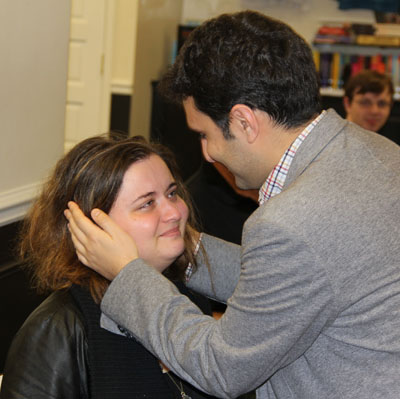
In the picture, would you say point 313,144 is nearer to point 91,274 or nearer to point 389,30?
point 91,274

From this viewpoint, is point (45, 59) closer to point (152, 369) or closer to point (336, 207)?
point (152, 369)

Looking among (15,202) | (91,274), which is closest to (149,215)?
(91,274)

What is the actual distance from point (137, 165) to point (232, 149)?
31 cm

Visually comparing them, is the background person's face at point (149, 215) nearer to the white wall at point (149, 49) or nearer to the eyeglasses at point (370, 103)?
the eyeglasses at point (370, 103)

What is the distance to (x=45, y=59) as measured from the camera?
231 centimetres

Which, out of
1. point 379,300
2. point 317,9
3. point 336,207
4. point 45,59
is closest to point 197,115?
point 336,207

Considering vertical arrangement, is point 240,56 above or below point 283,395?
above

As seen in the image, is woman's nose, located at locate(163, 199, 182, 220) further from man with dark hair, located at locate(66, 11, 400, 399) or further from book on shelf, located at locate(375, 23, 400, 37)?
book on shelf, located at locate(375, 23, 400, 37)

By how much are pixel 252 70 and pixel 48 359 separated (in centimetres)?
77

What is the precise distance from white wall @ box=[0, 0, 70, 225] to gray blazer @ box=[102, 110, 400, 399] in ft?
3.26

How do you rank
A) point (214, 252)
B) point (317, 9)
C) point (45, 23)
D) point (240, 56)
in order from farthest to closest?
point (317, 9), point (45, 23), point (214, 252), point (240, 56)

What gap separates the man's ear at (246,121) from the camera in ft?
4.42

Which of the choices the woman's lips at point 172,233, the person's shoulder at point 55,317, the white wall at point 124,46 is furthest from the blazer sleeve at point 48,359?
the white wall at point 124,46

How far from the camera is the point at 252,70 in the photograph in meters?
1.33
